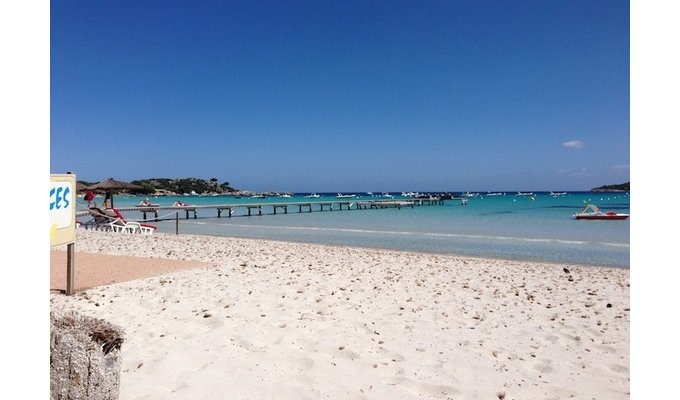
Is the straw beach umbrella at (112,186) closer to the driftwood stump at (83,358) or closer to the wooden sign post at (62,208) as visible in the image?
the wooden sign post at (62,208)

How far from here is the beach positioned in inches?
109

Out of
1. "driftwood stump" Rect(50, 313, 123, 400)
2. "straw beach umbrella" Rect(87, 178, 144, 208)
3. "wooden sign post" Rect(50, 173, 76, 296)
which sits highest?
"straw beach umbrella" Rect(87, 178, 144, 208)

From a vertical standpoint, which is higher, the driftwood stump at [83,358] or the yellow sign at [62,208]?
the yellow sign at [62,208]

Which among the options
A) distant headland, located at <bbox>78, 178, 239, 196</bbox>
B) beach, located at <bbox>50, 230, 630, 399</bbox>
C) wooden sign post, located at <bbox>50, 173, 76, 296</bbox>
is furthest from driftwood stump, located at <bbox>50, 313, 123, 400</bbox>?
distant headland, located at <bbox>78, 178, 239, 196</bbox>

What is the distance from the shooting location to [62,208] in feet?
14.4

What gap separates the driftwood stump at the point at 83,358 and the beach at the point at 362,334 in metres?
0.61

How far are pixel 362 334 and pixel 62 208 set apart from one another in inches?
122

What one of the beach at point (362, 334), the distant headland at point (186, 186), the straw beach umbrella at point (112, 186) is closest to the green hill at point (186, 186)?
the distant headland at point (186, 186)

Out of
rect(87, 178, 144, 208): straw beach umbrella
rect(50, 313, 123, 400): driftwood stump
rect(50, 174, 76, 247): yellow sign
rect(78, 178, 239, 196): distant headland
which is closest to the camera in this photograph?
rect(50, 313, 123, 400): driftwood stump

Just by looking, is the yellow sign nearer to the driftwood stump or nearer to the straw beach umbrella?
the driftwood stump

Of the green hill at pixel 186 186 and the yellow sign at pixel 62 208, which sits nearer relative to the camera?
the yellow sign at pixel 62 208

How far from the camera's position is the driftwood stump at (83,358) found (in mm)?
1899

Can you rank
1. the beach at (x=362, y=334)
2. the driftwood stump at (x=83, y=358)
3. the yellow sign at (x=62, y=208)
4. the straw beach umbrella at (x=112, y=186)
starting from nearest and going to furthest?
the driftwood stump at (x=83, y=358), the beach at (x=362, y=334), the yellow sign at (x=62, y=208), the straw beach umbrella at (x=112, y=186)

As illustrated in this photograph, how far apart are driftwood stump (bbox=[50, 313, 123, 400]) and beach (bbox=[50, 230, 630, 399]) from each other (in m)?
0.61
